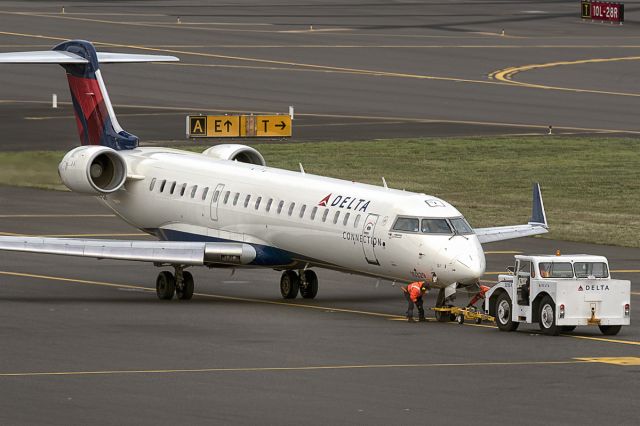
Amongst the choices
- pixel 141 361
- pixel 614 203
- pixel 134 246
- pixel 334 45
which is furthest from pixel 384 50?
pixel 141 361

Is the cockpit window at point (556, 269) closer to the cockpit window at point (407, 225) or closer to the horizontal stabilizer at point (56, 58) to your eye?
the cockpit window at point (407, 225)

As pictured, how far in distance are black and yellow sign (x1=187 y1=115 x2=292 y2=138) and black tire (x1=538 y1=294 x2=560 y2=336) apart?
4595cm

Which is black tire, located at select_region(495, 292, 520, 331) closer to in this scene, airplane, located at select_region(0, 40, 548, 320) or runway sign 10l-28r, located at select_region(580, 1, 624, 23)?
airplane, located at select_region(0, 40, 548, 320)

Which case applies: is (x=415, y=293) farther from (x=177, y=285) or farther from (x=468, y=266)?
(x=177, y=285)

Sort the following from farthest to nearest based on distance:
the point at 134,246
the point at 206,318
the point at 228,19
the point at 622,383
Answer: the point at 228,19 → the point at 134,246 → the point at 206,318 → the point at 622,383

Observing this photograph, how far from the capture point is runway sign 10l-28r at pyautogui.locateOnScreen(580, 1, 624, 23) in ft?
468

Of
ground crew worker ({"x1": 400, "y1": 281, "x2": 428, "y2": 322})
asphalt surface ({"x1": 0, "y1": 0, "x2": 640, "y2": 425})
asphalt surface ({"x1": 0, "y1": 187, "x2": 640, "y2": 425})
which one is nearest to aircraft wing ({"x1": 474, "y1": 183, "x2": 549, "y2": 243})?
asphalt surface ({"x1": 0, "y1": 187, "x2": 640, "y2": 425})

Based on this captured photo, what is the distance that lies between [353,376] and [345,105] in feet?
214

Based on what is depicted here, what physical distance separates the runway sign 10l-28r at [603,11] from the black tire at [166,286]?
10198cm

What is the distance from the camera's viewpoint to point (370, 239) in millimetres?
41812

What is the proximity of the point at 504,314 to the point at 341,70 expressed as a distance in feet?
236

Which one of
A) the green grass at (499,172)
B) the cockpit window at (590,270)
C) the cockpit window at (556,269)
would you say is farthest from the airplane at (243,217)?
the green grass at (499,172)

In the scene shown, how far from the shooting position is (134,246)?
44438mm

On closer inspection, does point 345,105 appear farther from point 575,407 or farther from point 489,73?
point 575,407
